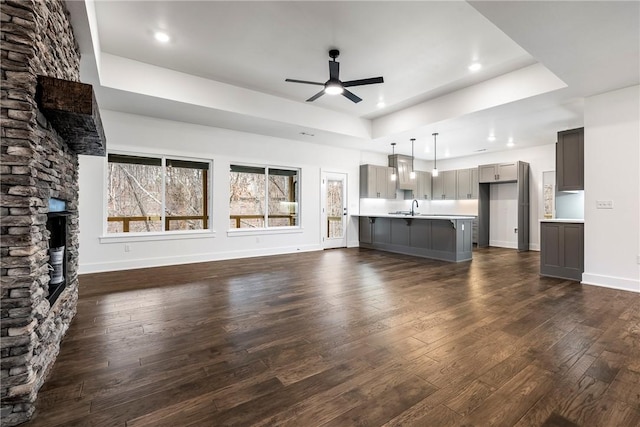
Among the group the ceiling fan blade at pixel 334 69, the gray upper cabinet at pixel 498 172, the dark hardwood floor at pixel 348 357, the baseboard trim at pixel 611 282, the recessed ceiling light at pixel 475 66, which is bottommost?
the dark hardwood floor at pixel 348 357

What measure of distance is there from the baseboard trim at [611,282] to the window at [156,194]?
6643mm

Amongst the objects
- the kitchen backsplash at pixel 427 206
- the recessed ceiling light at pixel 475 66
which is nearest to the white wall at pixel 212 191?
the kitchen backsplash at pixel 427 206

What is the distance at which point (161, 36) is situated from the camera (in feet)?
12.6

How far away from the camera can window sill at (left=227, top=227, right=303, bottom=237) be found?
659 centimetres

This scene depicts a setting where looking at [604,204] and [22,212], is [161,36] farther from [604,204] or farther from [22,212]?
[604,204]

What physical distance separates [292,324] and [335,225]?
570 cm

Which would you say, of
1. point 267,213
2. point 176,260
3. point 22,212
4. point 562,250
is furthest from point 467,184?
point 22,212

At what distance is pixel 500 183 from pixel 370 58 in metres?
6.76

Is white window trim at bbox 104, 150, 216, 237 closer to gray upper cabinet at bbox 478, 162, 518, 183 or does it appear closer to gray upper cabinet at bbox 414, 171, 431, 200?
gray upper cabinet at bbox 414, 171, 431, 200

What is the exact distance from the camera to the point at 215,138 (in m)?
6.35

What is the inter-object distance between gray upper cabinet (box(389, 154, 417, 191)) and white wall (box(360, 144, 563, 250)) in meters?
0.38

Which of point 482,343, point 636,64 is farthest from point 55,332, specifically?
point 636,64

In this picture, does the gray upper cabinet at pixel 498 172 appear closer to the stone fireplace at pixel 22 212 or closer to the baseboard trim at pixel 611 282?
the baseboard trim at pixel 611 282

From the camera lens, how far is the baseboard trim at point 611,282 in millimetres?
4062
